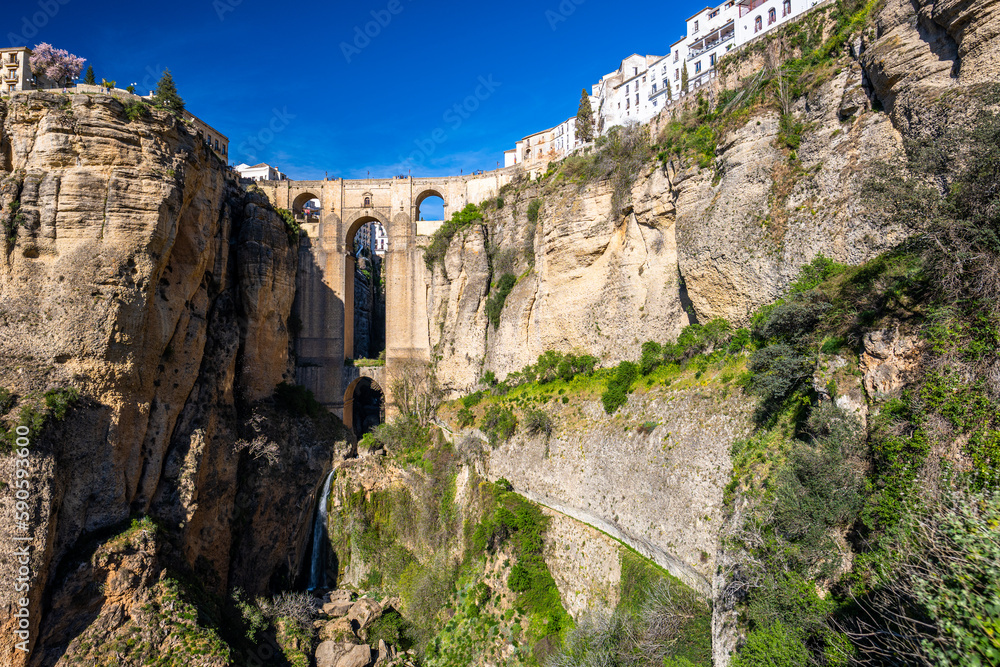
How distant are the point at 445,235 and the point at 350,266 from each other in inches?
251

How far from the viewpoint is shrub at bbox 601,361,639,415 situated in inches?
658

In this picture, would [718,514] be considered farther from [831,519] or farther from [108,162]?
[108,162]

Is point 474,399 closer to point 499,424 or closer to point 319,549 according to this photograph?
point 499,424

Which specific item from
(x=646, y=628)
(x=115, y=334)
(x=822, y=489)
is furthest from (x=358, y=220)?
(x=822, y=489)

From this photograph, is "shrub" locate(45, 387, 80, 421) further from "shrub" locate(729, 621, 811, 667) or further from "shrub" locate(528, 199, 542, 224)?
"shrub" locate(528, 199, 542, 224)

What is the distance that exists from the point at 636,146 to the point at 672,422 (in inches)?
436

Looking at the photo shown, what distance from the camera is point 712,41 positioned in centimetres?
3194

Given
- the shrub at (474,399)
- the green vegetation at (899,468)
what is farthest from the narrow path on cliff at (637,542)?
the shrub at (474,399)

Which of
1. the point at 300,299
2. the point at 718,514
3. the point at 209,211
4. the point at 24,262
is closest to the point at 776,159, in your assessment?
the point at 718,514

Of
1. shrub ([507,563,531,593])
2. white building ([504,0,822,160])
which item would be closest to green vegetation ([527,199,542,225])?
white building ([504,0,822,160])

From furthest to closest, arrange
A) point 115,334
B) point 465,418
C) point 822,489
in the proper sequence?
point 465,418 < point 115,334 < point 822,489

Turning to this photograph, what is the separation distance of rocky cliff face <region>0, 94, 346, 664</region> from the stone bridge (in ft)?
27.4

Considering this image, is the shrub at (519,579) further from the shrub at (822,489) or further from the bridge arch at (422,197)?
the bridge arch at (422,197)

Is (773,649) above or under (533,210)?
under
